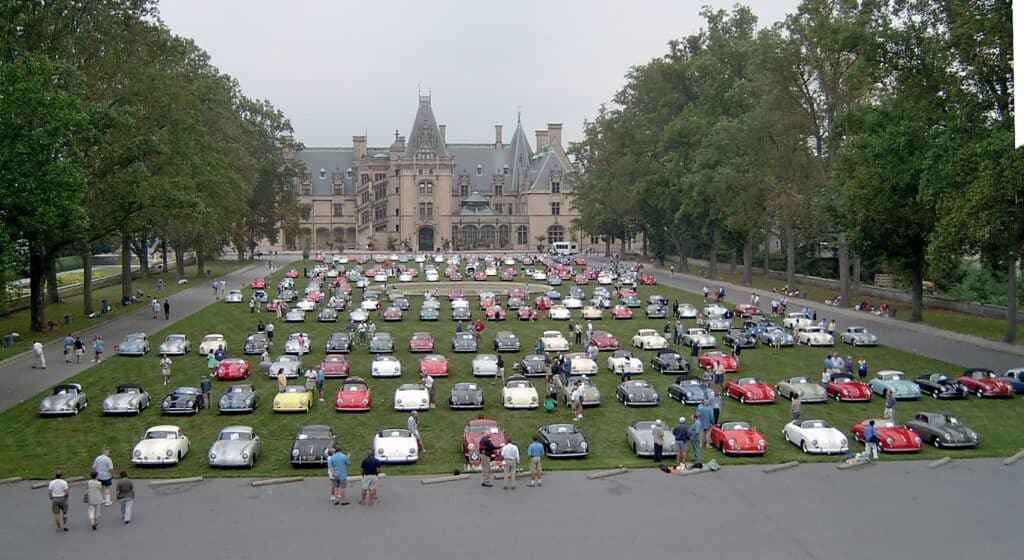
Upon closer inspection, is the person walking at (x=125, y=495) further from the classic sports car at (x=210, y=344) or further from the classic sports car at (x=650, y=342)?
the classic sports car at (x=650, y=342)

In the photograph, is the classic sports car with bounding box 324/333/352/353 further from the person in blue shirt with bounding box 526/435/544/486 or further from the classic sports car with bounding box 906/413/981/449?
the classic sports car with bounding box 906/413/981/449

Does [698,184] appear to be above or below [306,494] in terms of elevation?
Result: above

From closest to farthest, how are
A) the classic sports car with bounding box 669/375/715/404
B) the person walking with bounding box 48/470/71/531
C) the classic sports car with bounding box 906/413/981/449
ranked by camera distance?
the person walking with bounding box 48/470/71/531 → the classic sports car with bounding box 906/413/981/449 → the classic sports car with bounding box 669/375/715/404

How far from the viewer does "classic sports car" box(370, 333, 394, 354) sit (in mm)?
44094

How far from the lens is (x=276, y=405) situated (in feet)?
105

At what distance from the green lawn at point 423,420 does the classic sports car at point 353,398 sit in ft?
1.31

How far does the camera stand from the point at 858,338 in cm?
4584

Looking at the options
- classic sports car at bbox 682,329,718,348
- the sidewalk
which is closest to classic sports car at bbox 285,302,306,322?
the sidewalk

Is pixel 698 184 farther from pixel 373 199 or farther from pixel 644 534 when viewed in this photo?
pixel 373 199

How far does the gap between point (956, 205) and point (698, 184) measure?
3512 centimetres

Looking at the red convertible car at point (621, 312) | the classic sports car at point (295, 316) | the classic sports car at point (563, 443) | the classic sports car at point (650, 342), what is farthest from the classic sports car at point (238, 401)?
the red convertible car at point (621, 312)

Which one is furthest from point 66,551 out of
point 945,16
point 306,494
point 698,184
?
point 698,184

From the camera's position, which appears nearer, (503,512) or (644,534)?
(644,534)

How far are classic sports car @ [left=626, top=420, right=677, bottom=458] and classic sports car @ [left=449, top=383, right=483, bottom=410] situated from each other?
282 inches
